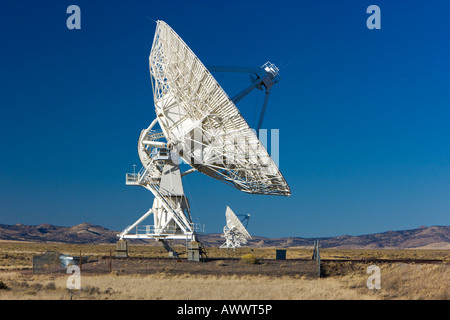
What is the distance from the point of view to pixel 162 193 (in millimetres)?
39656

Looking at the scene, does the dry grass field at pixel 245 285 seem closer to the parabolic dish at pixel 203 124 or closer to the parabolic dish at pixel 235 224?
the parabolic dish at pixel 203 124

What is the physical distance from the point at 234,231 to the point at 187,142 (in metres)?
44.5

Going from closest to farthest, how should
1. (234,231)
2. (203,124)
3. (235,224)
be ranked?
→ (203,124) < (235,224) < (234,231)

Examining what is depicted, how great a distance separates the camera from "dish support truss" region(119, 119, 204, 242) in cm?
3891

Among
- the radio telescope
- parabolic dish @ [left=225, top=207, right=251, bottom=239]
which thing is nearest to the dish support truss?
the radio telescope

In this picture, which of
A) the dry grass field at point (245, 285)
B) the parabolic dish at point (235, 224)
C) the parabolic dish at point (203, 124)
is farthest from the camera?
the parabolic dish at point (235, 224)

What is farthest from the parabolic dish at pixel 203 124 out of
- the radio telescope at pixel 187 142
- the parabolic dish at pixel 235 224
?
the parabolic dish at pixel 235 224

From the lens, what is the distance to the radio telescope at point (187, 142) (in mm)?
31719

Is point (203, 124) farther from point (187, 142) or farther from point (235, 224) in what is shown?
point (235, 224)

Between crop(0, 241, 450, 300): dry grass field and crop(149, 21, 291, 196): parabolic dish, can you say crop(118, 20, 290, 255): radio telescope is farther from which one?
crop(0, 241, 450, 300): dry grass field

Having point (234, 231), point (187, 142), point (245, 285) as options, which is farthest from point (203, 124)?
point (234, 231)

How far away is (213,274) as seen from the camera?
31.8 metres
